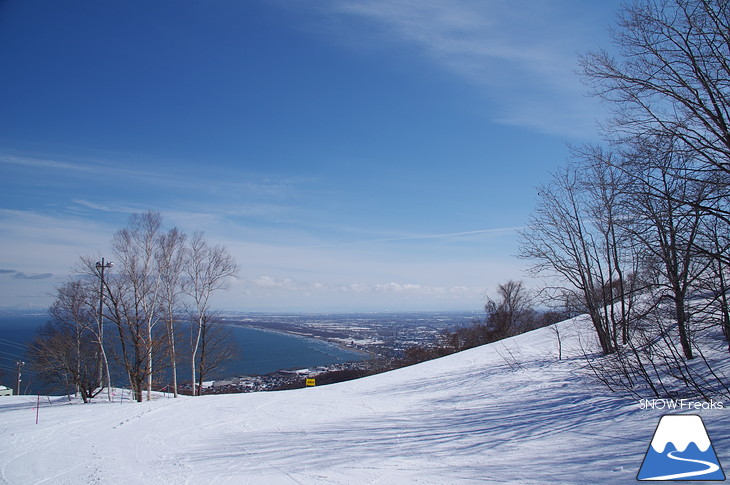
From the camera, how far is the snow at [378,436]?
4637mm

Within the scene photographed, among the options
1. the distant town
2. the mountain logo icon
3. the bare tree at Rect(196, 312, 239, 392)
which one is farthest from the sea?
the mountain logo icon

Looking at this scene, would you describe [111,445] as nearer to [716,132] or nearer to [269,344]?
[716,132]

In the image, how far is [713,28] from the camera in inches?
198

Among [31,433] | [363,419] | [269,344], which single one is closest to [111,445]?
[31,433]

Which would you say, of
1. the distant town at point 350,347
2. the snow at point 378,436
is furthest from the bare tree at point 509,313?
the snow at point 378,436

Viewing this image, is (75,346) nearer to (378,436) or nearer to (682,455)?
(378,436)

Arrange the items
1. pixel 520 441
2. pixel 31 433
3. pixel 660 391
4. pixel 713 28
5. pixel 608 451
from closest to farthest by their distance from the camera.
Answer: pixel 608 451 < pixel 713 28 < pixel 520 441 < pixel 660 391 < pixel 31 433

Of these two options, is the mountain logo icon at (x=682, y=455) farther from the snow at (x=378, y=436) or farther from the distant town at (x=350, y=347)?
the distant town at (x=350, y=347)

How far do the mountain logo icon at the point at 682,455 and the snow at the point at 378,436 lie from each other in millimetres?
139

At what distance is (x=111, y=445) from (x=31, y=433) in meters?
3.58

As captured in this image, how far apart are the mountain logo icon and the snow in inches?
5.5

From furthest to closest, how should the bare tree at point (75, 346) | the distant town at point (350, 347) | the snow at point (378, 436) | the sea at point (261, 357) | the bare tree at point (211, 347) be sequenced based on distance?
1. the sea at point (261, 357)
2. the distant town at point (350, 347)
3. the bare tree at point (211, 347)
4. the bare tree at point (75, 346)
5. the snow at point (378, 436)

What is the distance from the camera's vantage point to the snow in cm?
464

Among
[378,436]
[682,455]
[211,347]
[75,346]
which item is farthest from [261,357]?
[682,455]
